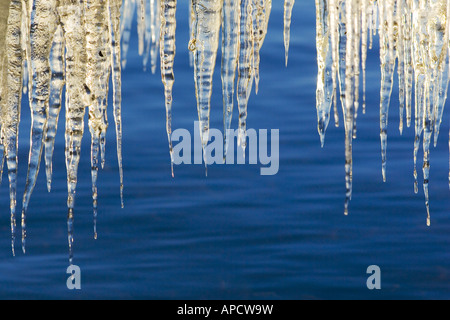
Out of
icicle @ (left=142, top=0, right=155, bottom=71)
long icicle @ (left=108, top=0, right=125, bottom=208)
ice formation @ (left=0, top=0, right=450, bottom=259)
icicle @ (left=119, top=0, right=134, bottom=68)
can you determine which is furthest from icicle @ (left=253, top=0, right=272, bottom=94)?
icicle @ (left=119, top=0, right=134, bottom=68)

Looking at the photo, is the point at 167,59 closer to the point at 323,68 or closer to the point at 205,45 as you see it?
the point at 205,45

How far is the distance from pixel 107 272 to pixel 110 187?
1.57 meters

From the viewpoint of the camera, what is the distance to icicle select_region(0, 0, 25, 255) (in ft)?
6.46

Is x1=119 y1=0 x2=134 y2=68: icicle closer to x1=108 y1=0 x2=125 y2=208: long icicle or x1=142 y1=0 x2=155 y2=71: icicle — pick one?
x1=142 y1=0 x2=155 y2=71: icicle

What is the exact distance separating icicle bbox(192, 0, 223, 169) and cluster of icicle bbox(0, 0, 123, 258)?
264mm

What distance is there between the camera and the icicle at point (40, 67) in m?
1.89

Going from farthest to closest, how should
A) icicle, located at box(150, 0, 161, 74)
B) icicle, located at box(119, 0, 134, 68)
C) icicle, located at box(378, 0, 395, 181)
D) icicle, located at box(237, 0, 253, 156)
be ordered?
icicle, located at box(119, 0, 134, 68) → icicle, located at box(150, 0, 161, 74) → icicle, located at box(378, 0, 395, 181) → icicle, located at box(237, 0, 253, 156)

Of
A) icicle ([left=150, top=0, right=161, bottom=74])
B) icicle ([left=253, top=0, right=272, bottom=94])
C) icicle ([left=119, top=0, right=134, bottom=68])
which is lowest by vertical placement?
icicle ([left=253, top=0, right=272, bottom=94])

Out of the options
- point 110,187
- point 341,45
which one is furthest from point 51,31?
point 110,187

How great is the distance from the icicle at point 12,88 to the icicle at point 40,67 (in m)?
0.08

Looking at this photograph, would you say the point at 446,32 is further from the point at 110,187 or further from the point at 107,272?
the point at 110,187

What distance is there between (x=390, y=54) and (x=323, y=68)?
0.22 meters

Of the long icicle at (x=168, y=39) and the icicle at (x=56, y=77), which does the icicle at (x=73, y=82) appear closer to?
the icicle at (x=56, y=77)

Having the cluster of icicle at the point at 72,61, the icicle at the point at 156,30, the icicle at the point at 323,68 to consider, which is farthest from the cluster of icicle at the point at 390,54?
the icicle at the point at 156,30
